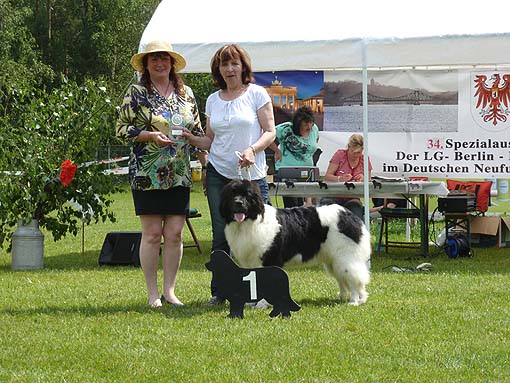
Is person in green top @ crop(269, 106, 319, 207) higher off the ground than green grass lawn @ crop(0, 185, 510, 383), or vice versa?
person in green top @ crop(269, 106, 319, 207)

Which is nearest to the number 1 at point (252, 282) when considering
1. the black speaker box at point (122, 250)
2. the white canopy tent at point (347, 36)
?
the white canopy tent at point (347, 36)

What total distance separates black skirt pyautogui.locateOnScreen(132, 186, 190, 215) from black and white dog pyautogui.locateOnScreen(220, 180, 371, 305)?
37 centimetres

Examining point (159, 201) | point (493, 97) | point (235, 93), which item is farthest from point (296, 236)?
point (493, 97)

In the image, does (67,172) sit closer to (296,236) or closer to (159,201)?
(159,201)

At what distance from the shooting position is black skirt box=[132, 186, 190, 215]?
6.46m

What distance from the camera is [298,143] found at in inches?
435

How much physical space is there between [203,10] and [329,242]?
13.9 feet

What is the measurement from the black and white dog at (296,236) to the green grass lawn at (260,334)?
285 mm

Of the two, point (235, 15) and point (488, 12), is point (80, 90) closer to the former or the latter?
point (235, 15)

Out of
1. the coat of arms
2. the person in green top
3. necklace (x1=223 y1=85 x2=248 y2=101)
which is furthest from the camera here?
the person in green top

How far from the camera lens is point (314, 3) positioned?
9.76 m

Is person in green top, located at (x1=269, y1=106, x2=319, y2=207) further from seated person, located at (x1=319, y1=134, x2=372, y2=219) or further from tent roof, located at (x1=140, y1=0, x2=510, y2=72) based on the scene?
tent roof, located at (x1=140, y1=0, x2=510, y2=72)

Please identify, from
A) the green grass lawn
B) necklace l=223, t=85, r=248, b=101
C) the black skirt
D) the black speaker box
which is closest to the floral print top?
the black skirt

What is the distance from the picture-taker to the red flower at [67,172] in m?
8.94
